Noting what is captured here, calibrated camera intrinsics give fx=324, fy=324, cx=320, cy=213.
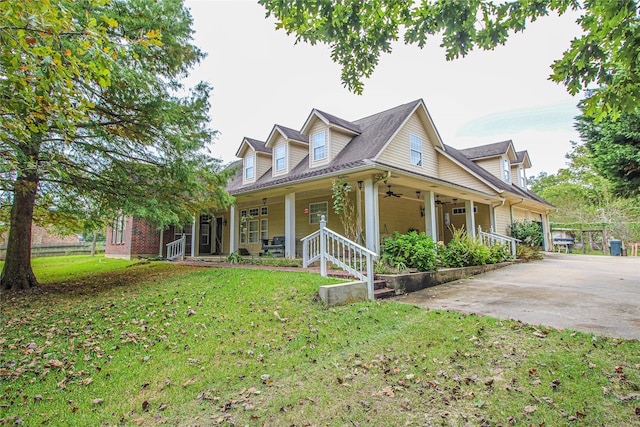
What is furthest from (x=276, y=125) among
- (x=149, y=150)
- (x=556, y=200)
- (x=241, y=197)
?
(x=556, y=200)

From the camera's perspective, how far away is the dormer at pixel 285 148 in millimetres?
14172

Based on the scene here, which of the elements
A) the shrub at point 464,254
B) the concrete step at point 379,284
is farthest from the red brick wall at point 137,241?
the shrub at point 464,254

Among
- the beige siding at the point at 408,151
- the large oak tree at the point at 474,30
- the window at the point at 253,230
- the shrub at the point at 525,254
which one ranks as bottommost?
the shrub at the point at 525,254

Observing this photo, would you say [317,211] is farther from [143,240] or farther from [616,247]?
[616,247]

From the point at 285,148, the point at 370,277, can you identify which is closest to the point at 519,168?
the point at 285,148

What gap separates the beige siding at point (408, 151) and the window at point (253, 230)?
27.9 feet

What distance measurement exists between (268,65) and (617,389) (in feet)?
31.1

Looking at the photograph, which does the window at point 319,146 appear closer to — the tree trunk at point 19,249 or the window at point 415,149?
the window at point 415,149

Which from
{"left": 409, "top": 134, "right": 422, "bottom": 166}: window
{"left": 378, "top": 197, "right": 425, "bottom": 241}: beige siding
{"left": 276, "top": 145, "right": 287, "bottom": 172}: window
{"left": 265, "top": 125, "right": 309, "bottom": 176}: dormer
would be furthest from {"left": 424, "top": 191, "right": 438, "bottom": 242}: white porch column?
{"left": 276, "top": 145, "right": 287, "bottom": 172}: window

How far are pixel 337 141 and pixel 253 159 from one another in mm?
4981

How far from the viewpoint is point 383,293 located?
712 cm

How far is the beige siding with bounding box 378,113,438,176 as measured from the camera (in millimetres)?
11676

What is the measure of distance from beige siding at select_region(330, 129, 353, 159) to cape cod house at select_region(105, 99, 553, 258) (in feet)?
0.14

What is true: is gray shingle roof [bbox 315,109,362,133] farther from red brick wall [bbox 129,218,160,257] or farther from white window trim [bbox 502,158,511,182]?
red brick wall [bbox 129,218,160,257]
